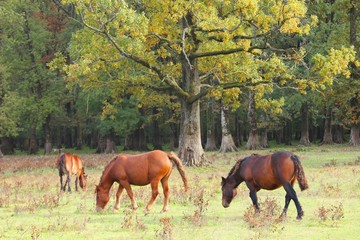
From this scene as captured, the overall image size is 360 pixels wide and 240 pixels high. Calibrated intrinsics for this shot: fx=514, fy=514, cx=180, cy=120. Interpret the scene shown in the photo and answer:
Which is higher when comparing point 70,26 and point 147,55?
point 70,26

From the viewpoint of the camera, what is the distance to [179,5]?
26.5 m

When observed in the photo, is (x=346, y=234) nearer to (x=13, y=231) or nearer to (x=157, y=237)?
(x=157, y=237)

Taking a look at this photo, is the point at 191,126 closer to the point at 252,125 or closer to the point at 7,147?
the point at 252,125

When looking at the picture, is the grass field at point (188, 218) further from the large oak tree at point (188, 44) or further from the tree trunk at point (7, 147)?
the tree trunk at point (7, 147)

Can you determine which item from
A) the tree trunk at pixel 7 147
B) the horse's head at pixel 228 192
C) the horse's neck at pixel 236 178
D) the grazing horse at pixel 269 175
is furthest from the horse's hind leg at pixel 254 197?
the tree trunk at pixel 7 147

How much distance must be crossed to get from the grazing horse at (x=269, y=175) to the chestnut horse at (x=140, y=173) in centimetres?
162

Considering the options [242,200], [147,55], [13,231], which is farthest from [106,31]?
[13,231]

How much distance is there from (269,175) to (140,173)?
3643 mm

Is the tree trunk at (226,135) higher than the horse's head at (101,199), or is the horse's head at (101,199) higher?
the tree trunk at (226,135)

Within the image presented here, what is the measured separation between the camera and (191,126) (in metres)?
30.3

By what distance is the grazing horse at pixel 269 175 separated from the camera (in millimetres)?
12602

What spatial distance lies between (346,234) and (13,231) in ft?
24.5

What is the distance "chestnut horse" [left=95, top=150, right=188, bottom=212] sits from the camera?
1423 centimetres

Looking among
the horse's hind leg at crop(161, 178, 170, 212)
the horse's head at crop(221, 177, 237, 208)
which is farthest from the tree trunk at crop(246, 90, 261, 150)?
the horse's head at crop(221, 177, 237, 208)
